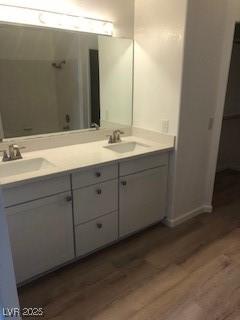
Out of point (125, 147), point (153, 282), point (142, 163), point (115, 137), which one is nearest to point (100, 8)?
point (115, 137)

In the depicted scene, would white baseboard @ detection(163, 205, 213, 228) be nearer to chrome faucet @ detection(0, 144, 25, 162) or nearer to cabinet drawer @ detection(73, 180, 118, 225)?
cabinet drawer @ detection(73, 180, 118, 225)

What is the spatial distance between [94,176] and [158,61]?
1.22 meters

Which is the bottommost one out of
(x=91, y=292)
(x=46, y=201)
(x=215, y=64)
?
(x=91, y=292)

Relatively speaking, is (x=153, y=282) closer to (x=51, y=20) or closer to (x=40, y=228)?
(x=40, y=228)

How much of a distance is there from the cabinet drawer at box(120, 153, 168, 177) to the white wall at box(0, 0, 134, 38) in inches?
48.4

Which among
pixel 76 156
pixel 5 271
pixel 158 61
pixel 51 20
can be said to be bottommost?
pixel 5 271

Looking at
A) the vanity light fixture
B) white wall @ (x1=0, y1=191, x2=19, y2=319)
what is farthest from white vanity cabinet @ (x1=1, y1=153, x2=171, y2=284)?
the vanity light fixture

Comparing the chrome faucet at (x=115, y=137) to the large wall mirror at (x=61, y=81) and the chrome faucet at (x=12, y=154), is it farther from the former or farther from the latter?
the chrome faucet at (x=12, y=154)

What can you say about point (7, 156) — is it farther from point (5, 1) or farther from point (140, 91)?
point (140, 91)

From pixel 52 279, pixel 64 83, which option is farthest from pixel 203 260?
pixel 64 83

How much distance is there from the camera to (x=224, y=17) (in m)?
2.26

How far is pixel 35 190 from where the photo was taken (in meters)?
1.60

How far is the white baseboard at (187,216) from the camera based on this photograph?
8.32 feet

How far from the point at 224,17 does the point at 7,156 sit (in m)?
2.23
